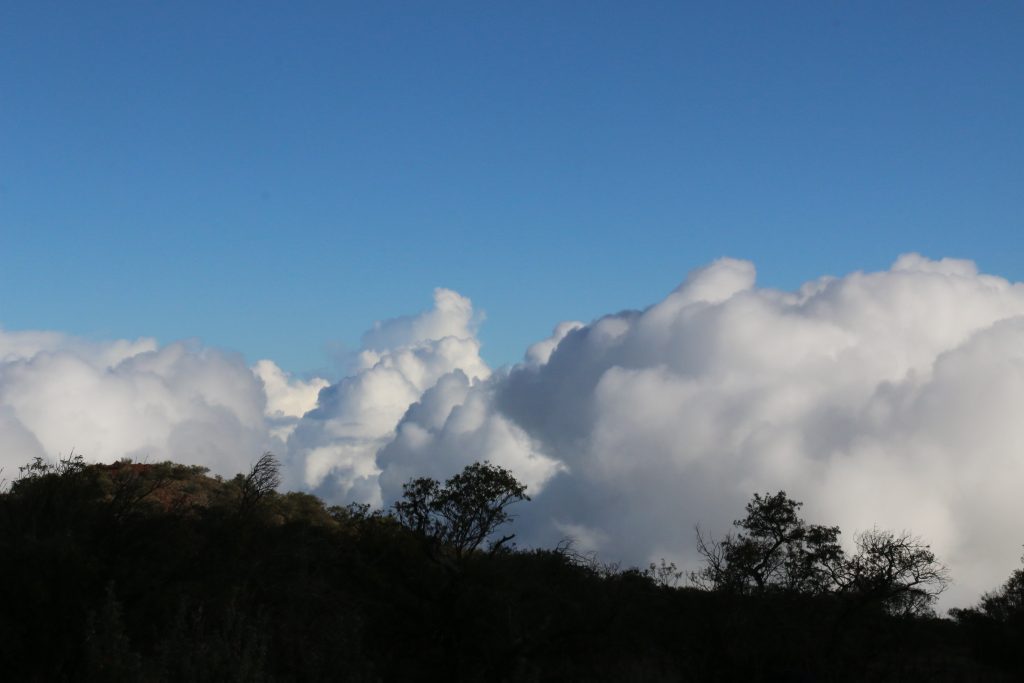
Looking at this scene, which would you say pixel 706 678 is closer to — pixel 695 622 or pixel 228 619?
pixel 695 622

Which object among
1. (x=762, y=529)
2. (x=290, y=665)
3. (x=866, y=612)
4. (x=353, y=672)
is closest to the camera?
(x=353, y=672)

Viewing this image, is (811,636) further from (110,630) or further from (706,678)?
(110,630)

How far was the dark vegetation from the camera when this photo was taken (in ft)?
51.3

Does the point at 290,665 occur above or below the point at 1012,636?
below

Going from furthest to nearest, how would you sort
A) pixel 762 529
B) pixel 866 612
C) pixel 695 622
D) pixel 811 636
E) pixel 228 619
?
pixel 762 529, pixel 866 612, pixel 811 636, pixel 695 622, pixel 228 619

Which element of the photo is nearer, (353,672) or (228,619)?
(228,619)

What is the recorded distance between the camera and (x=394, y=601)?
24.2 meters

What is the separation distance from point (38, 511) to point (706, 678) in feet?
50.8

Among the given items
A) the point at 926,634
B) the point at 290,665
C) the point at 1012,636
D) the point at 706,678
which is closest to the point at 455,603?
the point at 290,665

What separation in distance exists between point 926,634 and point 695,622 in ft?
54.0

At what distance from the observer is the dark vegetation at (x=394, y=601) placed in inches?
616

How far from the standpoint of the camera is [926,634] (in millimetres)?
38031

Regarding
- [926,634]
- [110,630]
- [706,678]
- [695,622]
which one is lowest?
[110,630]

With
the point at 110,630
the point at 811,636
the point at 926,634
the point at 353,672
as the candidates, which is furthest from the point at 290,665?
Result: the point at 926,634
